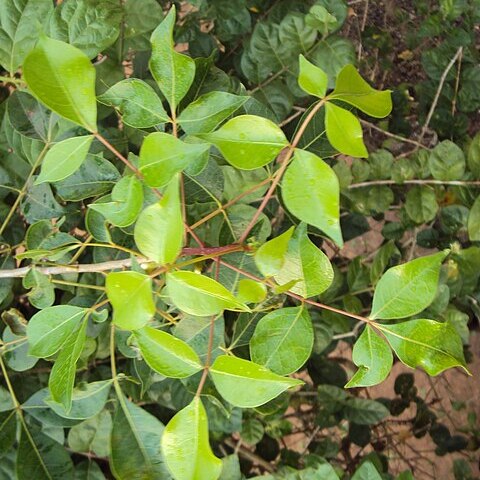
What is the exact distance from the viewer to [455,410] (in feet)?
5.61

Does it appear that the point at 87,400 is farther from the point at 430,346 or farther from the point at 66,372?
the point at 430,346

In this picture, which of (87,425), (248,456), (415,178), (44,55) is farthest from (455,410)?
(44,55)

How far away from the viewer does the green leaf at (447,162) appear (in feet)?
3.10

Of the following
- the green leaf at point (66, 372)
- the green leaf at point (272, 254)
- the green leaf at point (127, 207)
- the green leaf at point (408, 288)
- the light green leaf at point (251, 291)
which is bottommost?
the green leaf at point (66, 372)

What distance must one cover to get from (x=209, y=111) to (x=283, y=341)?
22cm

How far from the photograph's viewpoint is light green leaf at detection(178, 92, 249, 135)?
1.77 ft

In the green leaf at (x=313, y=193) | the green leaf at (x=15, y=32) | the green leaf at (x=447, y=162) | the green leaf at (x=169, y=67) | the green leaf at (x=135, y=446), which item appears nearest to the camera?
the green leaf at (x=313, y=193)

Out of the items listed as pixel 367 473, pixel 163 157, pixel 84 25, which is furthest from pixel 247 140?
pixel 367 473

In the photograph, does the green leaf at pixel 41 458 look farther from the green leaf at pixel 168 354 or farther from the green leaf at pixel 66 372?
the green leaf at pixel 168 354

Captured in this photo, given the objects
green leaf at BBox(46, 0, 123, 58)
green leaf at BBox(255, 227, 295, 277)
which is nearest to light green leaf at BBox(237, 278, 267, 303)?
green leaf at BBox(255, 227, 295, 277)

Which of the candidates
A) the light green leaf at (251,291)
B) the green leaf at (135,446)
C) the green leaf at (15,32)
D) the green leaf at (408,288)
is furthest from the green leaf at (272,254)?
the green leaf at (15,32)

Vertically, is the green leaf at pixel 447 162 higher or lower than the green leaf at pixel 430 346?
lower

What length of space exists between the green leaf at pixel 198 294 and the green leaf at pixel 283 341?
100mm

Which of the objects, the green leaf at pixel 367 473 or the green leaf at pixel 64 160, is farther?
the green leaf at pixel 367 473
